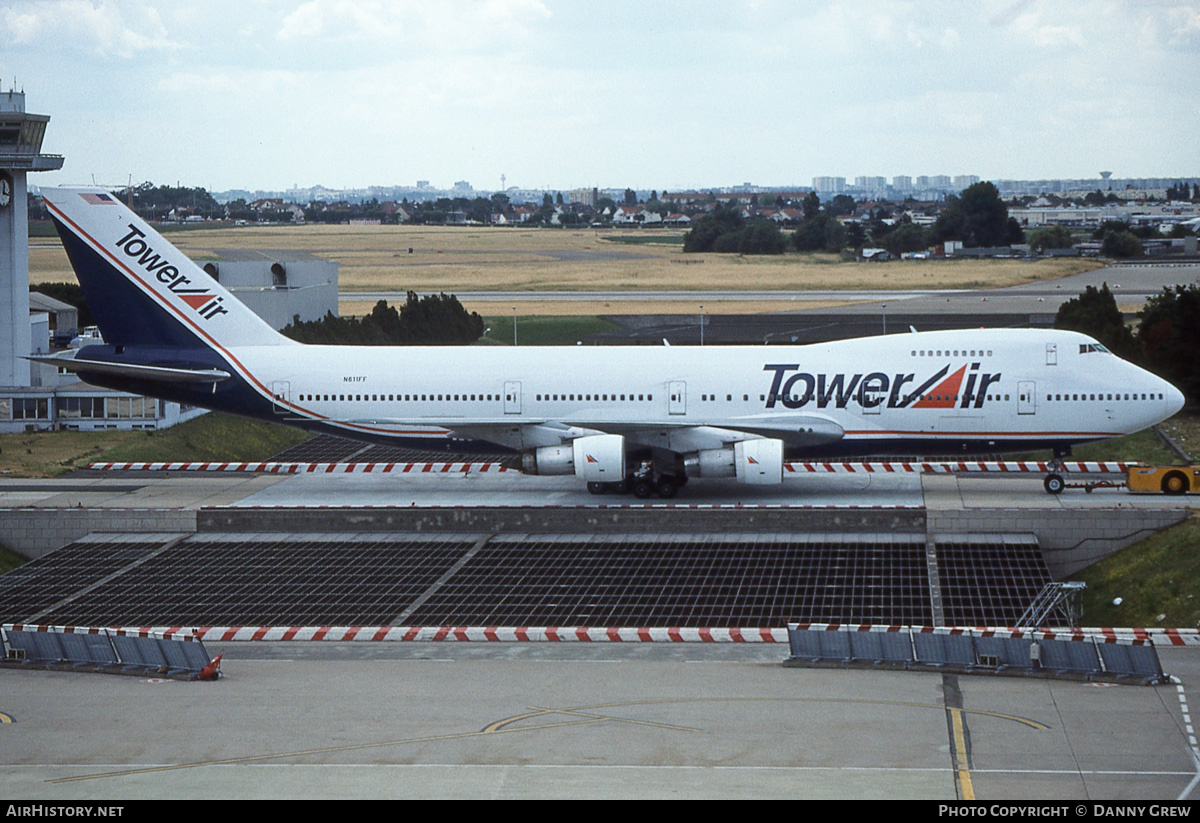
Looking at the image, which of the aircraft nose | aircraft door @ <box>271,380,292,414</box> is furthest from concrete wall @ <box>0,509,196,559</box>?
the aircraft nose

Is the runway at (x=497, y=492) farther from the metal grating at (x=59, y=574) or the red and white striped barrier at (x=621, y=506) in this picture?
the metal grating at (x=59, y=574)

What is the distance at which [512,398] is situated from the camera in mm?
44938

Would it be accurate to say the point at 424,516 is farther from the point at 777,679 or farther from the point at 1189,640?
the point at 1189,640

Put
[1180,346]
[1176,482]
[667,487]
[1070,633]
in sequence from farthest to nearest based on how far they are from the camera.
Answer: [1180,346]
[667,487]
[1176,482]
[1070,633]

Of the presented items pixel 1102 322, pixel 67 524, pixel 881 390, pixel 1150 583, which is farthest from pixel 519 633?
pixel 1102 322

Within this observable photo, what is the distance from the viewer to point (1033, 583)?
3594 centimetres

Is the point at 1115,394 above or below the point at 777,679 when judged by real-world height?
above

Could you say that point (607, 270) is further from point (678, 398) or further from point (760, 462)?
point (760, 462)

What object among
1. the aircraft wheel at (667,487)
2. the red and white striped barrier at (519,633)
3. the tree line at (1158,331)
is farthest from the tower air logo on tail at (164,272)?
the tree line at (1158,331)

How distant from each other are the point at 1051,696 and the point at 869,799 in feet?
23.3

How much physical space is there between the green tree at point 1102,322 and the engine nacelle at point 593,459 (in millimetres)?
31127

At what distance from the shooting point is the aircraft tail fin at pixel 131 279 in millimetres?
45875

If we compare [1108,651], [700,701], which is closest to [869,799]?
[700,701]

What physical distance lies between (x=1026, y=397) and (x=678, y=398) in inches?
424
